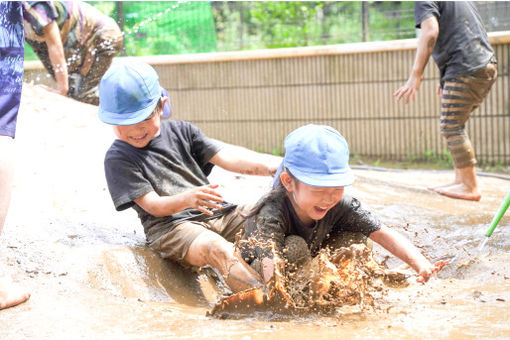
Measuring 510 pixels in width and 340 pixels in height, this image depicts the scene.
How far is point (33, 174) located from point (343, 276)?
2451 mm

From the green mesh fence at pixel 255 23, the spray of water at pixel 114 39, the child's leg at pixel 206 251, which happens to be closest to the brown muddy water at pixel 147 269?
the child's leg at pixel 206 251

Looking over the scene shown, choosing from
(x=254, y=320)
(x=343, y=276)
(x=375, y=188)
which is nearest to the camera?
(x=254, y=320)

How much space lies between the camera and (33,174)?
13.7 feet

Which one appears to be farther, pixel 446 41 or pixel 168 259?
pixel 446 41

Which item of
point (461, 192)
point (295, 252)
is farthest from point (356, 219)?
point (461, 192)

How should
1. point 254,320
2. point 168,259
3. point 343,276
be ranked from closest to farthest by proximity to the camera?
point 254,320 < point 343,276 < point 168,259

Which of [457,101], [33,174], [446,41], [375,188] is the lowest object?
[375,188]

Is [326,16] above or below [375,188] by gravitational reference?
above

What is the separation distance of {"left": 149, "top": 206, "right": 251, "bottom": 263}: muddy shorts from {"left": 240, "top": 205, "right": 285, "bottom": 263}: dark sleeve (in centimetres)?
35

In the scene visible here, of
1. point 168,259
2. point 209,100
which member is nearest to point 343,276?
point 168,259

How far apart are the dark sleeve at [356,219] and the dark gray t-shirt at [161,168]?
801mm

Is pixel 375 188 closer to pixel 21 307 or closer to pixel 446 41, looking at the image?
pixel 446 41

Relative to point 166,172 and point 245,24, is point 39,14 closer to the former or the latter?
point 166,172

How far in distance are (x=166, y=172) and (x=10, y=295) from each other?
3.32 ft
